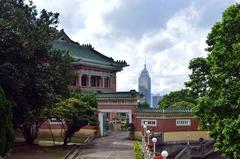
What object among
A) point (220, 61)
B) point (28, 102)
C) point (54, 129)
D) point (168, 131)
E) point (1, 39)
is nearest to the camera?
point (220, 61)

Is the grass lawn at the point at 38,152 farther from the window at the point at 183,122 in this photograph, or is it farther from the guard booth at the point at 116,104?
the window at the point at 183,122

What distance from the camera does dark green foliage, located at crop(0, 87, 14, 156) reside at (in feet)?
62.4

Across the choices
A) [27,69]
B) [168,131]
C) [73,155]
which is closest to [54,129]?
[168,131]

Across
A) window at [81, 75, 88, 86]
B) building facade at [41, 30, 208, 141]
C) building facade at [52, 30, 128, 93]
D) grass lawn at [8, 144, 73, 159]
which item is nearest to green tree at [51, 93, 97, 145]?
grass lawn at [8, 144, 73, 159]

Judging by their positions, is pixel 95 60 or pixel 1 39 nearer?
pixel 1 39

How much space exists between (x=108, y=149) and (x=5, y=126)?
1090 cm

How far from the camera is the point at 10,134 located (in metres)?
19.9

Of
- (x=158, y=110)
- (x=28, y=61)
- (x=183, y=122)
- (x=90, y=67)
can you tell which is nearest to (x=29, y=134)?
(x=28, y=61)

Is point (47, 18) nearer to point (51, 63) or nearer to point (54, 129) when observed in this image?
point (51, 63)

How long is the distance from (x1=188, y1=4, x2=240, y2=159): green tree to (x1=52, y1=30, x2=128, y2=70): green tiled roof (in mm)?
28970

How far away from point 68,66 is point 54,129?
13571 millimetres

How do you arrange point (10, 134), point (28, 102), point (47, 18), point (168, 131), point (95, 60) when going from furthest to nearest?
point (95, 60) < point (168, 131) < point (47, 18) < point (28, 102) < point (10, 134)

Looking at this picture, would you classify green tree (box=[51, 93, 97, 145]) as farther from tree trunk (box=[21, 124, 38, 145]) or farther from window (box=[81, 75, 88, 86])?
window (box=[81, 75, 88, 86])

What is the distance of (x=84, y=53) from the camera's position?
5112cm
